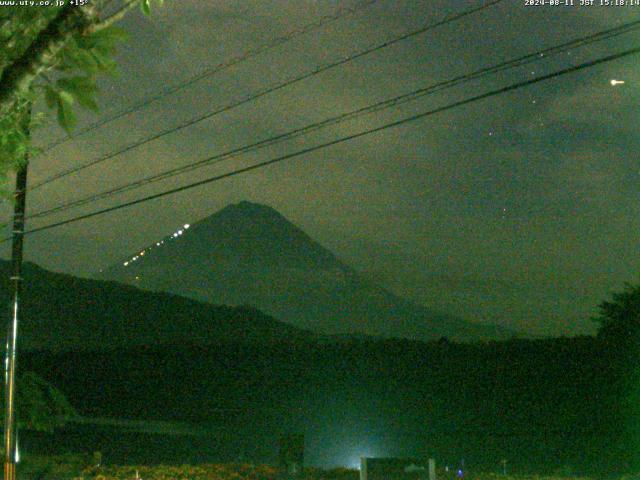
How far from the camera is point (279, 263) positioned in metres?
164

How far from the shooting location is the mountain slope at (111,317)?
68.9 meters

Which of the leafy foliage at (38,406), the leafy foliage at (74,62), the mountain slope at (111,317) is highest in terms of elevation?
the mountain slope at (111,317)

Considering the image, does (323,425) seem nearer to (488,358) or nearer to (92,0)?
(488,358)

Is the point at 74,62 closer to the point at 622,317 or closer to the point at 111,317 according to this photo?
the point at 622,317

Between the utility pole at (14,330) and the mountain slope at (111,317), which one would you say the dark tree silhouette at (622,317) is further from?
the mountain slope at (111,317)

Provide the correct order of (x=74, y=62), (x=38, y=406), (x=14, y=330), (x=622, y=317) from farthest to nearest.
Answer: (x=622, y=317) < (x=38, y=406) < (x=14, y=330) < (x=74, y=62)

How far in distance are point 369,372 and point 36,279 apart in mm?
60452

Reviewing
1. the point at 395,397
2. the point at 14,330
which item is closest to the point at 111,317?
the point at 395,397

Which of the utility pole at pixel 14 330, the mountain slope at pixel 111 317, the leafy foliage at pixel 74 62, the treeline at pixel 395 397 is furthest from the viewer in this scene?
the mountain slope at pixel 111 317

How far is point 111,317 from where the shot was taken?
74.5 metres

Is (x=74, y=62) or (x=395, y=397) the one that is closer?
(x=74, y=62)

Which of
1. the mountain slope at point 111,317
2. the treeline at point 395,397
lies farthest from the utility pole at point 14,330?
the mountain slope at point 111,317

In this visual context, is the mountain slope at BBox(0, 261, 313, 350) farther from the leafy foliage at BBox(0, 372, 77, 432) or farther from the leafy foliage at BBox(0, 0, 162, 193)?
the leafy foliage at BBox(0, 0, 162, 193)

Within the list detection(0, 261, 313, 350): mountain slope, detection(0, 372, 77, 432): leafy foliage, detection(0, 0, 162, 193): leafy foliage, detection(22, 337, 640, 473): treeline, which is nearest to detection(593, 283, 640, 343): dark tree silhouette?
detection(22, 337, 640, 473): treeline
